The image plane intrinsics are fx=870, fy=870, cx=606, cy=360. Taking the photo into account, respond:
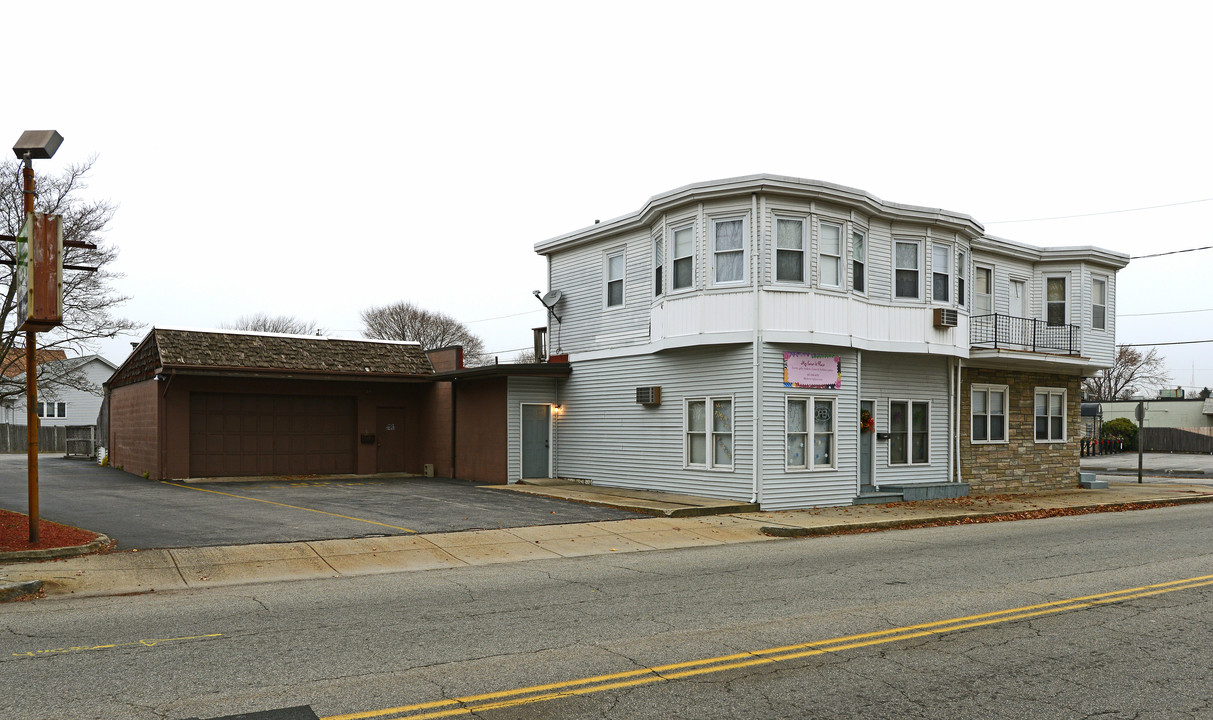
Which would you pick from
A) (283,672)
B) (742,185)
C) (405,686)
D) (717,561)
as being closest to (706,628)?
(405,686)

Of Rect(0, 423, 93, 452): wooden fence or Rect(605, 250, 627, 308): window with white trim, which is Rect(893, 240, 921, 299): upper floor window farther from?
Rect(0, 423, 93, 452): wooden fence

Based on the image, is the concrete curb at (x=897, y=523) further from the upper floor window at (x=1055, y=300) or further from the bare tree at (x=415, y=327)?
the bare tree at (x=415, y=327)

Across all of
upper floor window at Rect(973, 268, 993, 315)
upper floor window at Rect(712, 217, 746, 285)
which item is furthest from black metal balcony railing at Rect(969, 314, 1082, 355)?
upper floor window at Rect(712, 217, 746, 285)

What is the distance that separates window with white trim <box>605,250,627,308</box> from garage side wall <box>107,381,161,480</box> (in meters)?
13.1

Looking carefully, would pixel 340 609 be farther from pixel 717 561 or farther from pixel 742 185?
pixel 742 185

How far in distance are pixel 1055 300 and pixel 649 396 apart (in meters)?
13.7

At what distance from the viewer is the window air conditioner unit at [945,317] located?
21141 mm

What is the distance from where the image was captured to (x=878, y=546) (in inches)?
547

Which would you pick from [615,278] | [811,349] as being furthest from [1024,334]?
[615,278]

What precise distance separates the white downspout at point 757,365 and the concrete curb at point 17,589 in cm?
1273

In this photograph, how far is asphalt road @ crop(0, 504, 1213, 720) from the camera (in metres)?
5.85

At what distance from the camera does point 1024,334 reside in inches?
983

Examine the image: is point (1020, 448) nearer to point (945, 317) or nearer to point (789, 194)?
point (945, 317)

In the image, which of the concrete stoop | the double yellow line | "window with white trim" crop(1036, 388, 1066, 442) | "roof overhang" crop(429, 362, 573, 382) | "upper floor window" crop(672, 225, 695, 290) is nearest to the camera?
the double yellow line
